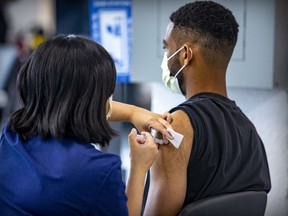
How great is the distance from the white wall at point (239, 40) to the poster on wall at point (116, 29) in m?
0.04

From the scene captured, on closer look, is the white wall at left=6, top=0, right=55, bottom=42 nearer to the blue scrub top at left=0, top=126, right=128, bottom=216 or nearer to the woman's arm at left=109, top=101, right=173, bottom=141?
the woman's arm at left=109, top=101, right=173, bottom=141

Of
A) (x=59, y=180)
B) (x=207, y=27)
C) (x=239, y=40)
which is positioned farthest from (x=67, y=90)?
(x=239, y=40)

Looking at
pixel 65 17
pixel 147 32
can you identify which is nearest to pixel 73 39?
pixel 147 32

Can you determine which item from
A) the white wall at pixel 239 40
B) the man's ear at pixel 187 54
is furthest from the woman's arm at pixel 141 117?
the white wall at pixel 239 40

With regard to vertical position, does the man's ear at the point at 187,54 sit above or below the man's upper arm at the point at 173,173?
above

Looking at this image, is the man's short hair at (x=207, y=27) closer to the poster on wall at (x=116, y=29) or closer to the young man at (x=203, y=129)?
the young man at (x=203, y=129)

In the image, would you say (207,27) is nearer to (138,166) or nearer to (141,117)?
(141,117)

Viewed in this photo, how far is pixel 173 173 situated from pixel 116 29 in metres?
0.92

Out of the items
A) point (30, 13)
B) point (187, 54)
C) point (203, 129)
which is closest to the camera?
point (203, 129)

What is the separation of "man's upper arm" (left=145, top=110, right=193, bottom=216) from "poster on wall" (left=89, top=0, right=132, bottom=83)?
0.76 metres

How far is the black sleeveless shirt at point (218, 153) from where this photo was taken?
4.69 ft

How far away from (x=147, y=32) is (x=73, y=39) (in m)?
0.90

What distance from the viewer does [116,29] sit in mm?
2152

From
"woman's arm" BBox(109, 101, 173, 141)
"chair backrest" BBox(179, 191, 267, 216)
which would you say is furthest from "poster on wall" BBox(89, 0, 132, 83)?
"chair backrest" BBox(179, 191, 267, 216)
